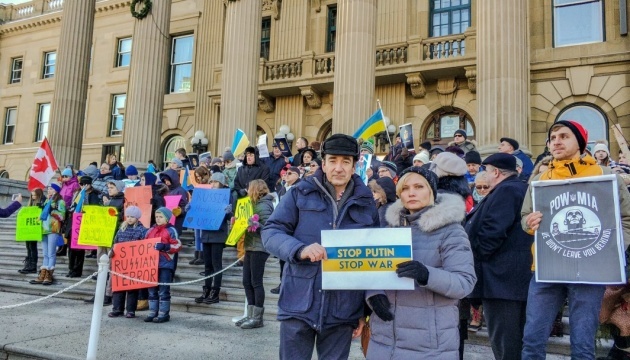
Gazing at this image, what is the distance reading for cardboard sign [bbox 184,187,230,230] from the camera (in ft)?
26.1

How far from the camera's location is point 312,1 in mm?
21188

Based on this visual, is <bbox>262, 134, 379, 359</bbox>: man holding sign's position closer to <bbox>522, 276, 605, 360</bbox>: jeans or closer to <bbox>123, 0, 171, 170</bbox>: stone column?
<bbox>522, 276, 605, 360</bbox>: jeans

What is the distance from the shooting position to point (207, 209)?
27.1 ft

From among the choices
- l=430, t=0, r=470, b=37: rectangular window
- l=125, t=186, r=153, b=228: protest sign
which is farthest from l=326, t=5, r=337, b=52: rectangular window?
l=125, t=186, r=153, b=228: protest sign

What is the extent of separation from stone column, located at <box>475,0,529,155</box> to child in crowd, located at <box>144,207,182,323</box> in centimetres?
805

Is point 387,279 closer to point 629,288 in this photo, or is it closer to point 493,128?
point 629,288

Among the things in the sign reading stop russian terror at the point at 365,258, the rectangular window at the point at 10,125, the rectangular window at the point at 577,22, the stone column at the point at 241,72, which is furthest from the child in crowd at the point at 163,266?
the rectangular window at the point at 10,125

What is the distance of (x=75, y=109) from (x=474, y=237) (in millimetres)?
19682

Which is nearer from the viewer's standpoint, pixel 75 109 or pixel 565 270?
pixel 565 270

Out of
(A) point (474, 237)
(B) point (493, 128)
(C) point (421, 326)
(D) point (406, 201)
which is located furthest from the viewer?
(B) point (493, 128)

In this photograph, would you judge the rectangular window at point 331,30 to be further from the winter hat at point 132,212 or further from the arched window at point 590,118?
the winter hat at point 132,212

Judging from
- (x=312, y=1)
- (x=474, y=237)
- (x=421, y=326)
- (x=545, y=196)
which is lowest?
(x=421, y=326)

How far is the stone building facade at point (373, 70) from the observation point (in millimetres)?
13164

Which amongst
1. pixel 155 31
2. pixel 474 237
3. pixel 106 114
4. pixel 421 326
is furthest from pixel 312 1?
pixel 421 326
